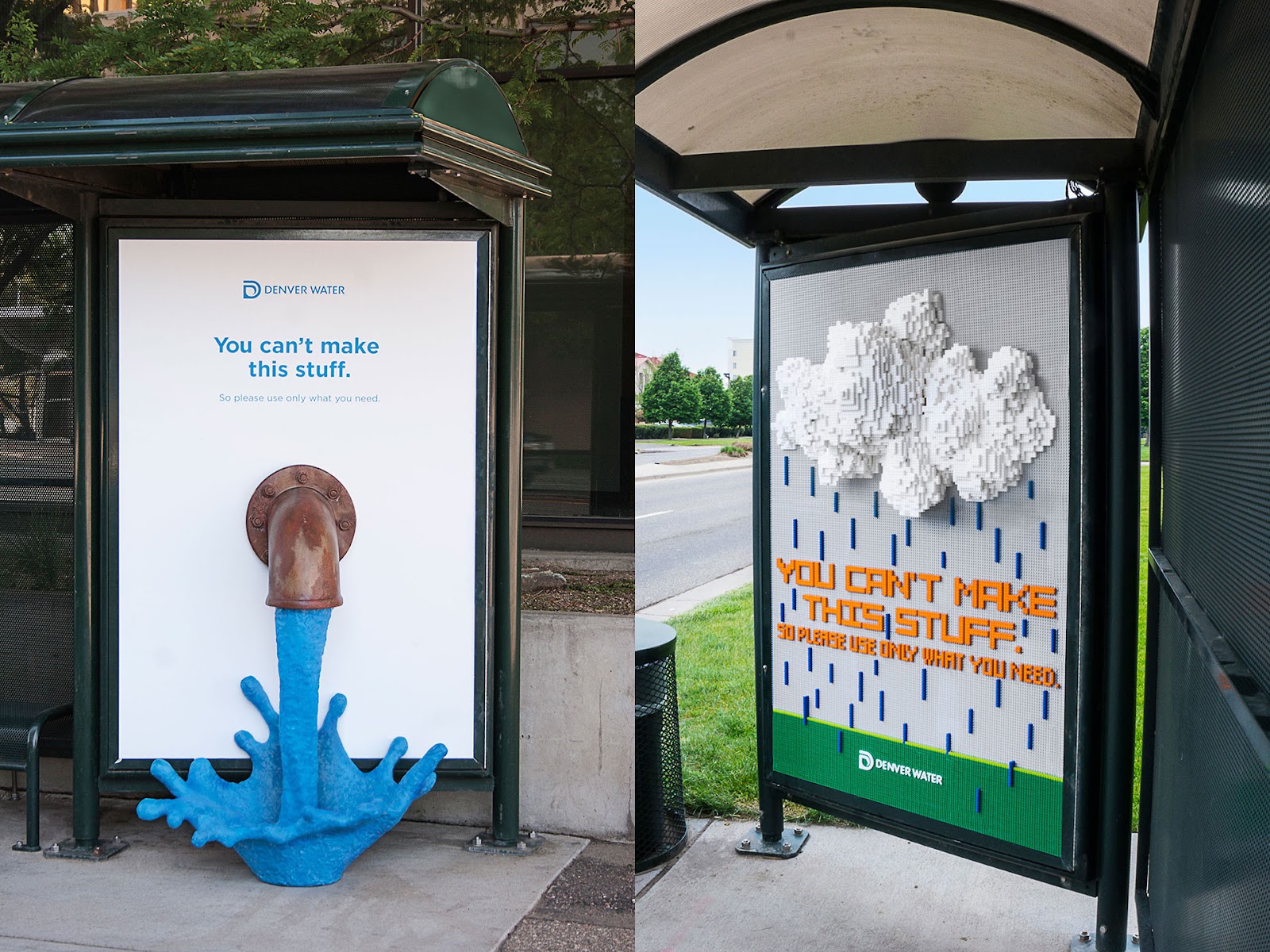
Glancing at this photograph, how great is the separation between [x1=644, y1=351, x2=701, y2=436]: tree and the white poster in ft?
21.7

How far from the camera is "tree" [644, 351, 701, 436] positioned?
36.8 feet

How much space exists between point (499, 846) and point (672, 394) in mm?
7747

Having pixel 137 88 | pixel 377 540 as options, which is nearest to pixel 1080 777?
pixel 377 540

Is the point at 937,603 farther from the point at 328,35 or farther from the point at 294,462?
the point at 328,35

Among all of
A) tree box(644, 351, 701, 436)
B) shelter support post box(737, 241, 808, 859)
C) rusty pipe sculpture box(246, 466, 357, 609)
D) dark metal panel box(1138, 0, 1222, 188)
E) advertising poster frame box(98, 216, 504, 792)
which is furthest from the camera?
tree box(644, 351, 701, 436)

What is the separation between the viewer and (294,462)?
4.20m

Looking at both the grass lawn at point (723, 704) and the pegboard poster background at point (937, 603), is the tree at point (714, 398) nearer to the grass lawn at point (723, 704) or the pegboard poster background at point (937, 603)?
the grass lawn at point (723, 704)

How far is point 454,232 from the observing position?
4.18 m

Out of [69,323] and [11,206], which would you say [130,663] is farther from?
[11,206]

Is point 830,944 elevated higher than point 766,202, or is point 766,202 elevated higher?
point 766,202

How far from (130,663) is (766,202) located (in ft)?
10.5

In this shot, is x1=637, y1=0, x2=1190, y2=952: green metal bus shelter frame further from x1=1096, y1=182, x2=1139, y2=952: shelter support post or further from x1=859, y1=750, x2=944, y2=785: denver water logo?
x1=859, y1=750, x2=944, y2=785: denver water logo

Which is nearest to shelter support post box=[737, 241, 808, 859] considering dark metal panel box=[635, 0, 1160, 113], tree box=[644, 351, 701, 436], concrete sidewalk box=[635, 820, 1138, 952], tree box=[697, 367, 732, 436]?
concrete sidewalk box=[635, 820, 1138, 952]

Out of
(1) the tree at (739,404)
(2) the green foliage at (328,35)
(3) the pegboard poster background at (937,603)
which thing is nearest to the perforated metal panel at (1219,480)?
(3) the pegboard poster background at (937,603)
